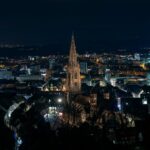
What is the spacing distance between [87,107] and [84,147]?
21141mm

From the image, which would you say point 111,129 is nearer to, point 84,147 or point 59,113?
point 84,147

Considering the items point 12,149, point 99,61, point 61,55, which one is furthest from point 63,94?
point 61,55

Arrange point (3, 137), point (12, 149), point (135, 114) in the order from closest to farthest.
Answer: point (12, 149)
point (3, 137)
point (135, 114)

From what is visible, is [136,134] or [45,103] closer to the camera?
[136,134]

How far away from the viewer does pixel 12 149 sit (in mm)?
28344

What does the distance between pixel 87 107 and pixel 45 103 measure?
6.48m

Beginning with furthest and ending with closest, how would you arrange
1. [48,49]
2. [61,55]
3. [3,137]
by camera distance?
1. [48,49]
2. [61,55]
3. [3,137]

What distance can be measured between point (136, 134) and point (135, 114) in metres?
10.8

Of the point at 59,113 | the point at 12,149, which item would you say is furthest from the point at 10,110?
the point at 12,149

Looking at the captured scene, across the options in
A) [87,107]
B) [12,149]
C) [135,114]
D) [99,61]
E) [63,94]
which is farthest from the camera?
[99,61]

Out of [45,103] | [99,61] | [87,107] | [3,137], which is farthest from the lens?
[99,61]

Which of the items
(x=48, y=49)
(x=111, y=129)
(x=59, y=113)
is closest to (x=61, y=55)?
(x=48, y=49)

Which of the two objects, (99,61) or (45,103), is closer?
(45,103)

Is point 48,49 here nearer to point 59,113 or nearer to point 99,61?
point 99,61
